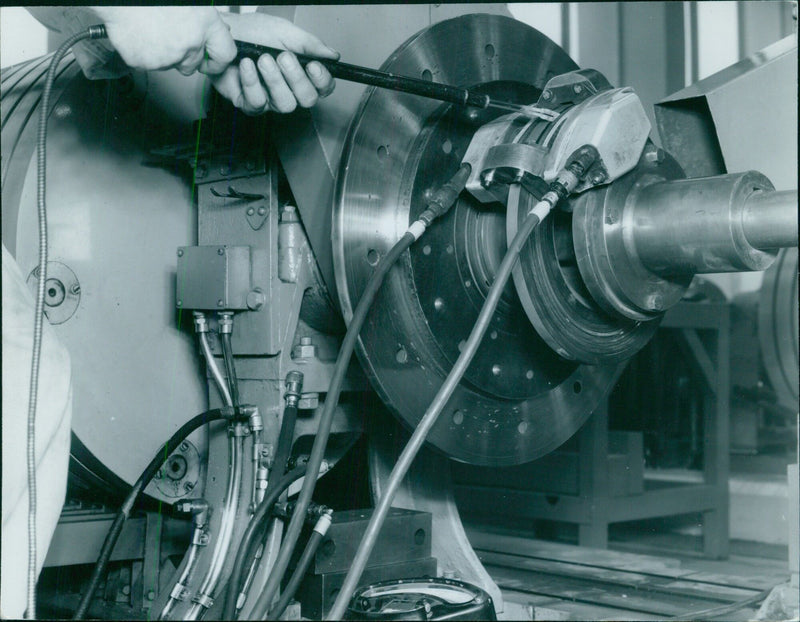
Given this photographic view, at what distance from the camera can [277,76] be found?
1075 millimetres

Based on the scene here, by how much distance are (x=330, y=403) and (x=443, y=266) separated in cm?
28

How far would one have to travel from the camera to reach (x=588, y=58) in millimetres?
4367

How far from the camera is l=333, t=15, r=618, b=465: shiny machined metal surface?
1.14 meters

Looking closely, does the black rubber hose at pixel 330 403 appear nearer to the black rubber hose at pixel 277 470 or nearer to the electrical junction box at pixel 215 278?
the black rubber hose at pixel 277 470

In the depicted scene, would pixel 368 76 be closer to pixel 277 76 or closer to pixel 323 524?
pixel 277 76

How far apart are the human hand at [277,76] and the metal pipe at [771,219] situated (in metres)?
0.51

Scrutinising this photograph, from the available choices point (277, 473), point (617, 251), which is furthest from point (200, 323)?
point (617, 251)

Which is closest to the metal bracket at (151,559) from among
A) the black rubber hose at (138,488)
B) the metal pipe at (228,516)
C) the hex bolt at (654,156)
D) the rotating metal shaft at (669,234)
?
the black rubber hose at (138,488)

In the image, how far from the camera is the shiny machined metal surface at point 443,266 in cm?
114

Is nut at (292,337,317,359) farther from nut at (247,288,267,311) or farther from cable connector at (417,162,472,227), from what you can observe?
cable connector at (417,162,472,227)

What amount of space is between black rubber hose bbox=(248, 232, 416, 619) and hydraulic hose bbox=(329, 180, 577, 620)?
90 millimetres

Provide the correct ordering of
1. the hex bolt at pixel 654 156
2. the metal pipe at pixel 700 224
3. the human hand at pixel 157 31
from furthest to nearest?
the hex bolt at pixel 654 156 < the metal pipe at pixel 700 224 < the human hand at pixel 157 31

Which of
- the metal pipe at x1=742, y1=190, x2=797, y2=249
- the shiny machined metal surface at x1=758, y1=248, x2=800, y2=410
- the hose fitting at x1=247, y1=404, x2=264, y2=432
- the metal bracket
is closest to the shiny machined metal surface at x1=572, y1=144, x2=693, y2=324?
the metal pipe at x1=742, y1=190, x2=797, y2=249

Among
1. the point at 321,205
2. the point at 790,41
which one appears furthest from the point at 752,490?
the point at 321,205
